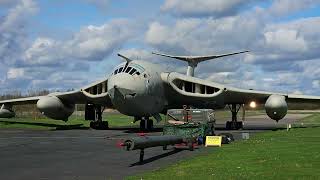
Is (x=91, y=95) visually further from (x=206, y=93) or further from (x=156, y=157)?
(x=156, y=157)

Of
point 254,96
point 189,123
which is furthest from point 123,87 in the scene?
point 254,96

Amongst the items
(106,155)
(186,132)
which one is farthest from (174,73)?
(106,155)

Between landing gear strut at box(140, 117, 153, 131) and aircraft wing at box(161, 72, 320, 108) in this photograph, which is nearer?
aircraft wing at box(161, 72, 320, 108)

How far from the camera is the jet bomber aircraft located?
3144cm

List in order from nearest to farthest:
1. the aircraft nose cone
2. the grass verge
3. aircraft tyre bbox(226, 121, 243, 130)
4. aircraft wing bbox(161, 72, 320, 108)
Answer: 1. the grass verge
2. the aircraft nose cone
3. aircraft wing bbox(161, 72, 320, 108)
4. aircraft tyre bbox(226, 121, 243, 130)

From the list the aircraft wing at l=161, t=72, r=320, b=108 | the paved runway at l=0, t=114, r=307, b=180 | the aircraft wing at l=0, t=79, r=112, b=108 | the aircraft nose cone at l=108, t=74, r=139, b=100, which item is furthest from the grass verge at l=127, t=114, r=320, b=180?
the aircraft wing at l=0, t=79, r=112, b=108

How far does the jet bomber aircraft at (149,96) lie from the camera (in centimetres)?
3144

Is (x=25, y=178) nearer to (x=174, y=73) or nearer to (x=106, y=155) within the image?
(x=106, y=155)

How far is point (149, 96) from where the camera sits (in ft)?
107

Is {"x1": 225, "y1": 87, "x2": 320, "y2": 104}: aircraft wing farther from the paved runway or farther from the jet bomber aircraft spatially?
the paved runway

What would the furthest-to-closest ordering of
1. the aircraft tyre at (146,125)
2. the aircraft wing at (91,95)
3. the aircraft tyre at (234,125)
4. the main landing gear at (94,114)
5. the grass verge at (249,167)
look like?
the main landing gear at (94,114)
the aircraft tyre at (234,125)
the aircraft tyre at (146,125)
the aircraft wing at (91,95)
the grass verge at (249,167)

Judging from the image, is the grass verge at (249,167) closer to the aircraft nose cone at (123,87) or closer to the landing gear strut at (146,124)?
the aircraft nose cone at (123,87)

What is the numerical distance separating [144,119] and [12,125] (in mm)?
13767

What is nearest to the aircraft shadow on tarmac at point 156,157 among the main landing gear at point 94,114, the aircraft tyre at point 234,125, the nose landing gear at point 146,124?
the nose landing gear at point 146,124
